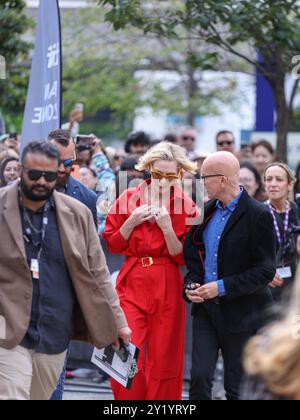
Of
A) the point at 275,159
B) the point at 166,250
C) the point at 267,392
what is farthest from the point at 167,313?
the point at 275,159

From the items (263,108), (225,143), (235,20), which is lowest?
(225,143)

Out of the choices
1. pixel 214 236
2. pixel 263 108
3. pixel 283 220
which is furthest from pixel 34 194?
pixel 263 108

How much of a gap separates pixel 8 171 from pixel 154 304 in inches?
86.7

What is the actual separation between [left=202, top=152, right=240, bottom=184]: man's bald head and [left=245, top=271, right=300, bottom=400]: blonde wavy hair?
3.97m

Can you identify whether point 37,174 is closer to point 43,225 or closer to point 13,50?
point 43,225

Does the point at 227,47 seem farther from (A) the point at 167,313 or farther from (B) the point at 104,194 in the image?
(A) the point at 167,313

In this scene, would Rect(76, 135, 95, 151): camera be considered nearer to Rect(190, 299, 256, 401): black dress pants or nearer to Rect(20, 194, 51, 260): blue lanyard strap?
Rect(190, 299, 256, 401): black dress pants

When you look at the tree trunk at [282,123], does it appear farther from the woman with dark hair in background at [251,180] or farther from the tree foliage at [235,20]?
the woman with dark hair in background at [251,180]

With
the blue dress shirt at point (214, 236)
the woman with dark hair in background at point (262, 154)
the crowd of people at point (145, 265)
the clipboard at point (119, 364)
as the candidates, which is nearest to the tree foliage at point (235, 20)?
the woman with dark hair in background at point (262, 154)

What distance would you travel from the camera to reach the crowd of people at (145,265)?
6.30 meters

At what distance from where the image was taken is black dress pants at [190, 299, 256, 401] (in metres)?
7.73

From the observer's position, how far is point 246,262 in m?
7.77

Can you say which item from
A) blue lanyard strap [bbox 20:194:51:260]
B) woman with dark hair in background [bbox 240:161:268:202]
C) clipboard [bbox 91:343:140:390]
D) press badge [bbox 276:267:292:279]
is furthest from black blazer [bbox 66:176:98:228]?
woman with dark hair in background [bbox 240:161:268:202]

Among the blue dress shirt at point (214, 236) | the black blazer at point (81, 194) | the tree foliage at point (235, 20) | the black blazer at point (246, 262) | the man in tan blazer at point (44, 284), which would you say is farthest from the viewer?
the tree foliage at point (235, 20)
